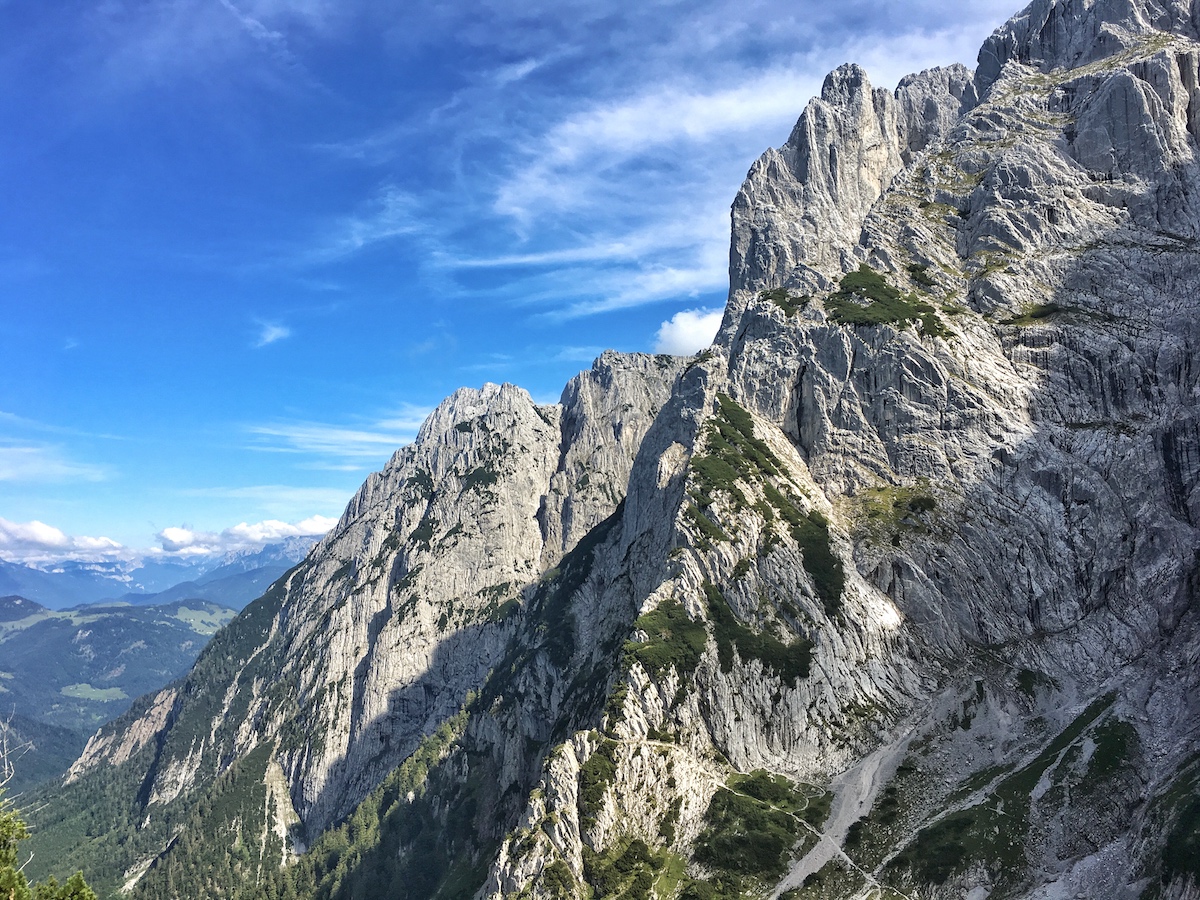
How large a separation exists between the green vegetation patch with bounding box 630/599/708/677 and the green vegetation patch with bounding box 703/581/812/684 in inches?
158

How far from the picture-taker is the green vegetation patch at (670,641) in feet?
481

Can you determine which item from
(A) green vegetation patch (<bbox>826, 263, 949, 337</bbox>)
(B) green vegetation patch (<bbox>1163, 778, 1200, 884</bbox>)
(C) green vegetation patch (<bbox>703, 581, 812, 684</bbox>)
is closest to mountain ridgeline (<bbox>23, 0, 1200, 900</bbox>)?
(B) green vegetation patch (<bbox>1163, 778, 1200, 884</bbox>)

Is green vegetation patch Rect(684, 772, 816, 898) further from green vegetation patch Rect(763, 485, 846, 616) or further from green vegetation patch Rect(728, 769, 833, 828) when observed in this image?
green vegetation patch Rect(763, 485, 846, 616)

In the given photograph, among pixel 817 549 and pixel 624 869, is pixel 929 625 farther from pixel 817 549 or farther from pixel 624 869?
pixel 624 869

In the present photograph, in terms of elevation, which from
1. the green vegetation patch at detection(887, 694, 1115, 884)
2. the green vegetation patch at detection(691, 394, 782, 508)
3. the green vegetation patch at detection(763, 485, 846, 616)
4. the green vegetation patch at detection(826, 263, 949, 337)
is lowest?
the green vegetation patch at detection(887, 694, 1115, 884)

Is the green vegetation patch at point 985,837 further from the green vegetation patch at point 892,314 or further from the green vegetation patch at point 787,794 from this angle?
the green vegetation patch at point 892,314

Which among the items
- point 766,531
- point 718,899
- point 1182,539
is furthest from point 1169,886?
point 766,531

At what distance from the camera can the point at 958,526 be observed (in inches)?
6270

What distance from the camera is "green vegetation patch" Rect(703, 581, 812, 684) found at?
146 metres

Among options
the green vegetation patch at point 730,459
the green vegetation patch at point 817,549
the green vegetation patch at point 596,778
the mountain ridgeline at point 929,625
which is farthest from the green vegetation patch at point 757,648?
the green vegetation patch at point 596,778

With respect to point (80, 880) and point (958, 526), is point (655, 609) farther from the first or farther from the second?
point (80, 880)

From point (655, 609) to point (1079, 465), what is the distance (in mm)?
98207

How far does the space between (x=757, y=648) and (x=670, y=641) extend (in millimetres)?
18201

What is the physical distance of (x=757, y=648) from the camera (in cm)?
14988
